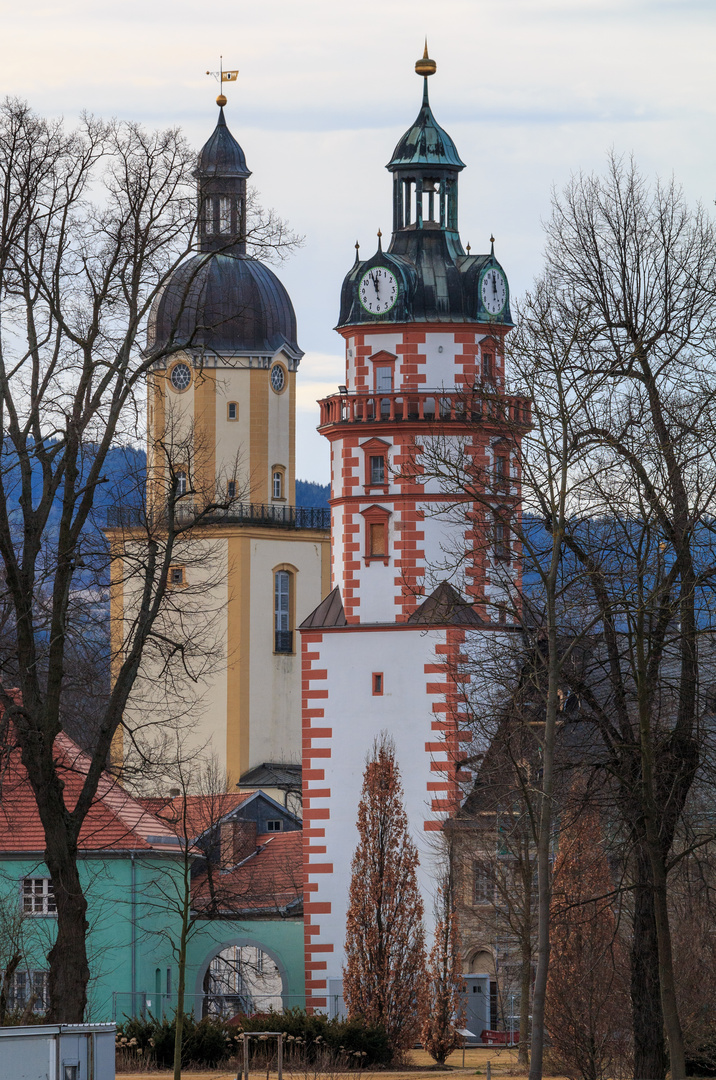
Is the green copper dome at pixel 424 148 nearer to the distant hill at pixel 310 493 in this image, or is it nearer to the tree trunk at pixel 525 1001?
the tree trunk at pixel 525 1001

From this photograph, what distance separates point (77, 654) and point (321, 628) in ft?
73.2

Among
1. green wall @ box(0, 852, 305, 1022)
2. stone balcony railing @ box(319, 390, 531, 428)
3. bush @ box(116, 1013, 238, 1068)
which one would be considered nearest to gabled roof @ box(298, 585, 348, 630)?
stone balcony railing @ box(319, 390, 531, 428)

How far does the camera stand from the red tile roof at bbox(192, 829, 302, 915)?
203ft

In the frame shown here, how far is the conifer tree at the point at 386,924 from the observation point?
4791 centimetres

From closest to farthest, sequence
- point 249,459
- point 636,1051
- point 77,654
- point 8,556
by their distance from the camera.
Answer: point 8,556 → point 636,1051 → point 77,654 → point 249,459

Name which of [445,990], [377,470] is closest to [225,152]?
[377,470]

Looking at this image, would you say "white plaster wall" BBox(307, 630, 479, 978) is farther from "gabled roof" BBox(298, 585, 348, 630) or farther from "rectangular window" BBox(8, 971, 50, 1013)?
"rectangular window" BBox(8, 971, 50, 1013)

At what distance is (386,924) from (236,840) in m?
18.8

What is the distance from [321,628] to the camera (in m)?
57.0

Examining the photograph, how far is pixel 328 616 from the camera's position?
57.3 meters

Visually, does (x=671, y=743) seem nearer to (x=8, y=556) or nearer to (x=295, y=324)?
(x=8, y=556)

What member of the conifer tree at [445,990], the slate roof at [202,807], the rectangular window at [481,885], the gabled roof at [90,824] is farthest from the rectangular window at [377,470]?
the slate roof at [202,807]

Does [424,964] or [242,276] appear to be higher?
[242,276]

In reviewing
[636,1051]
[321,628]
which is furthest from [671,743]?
[321,628]
